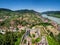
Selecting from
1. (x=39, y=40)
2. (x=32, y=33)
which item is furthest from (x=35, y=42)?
(x=32, y=33)

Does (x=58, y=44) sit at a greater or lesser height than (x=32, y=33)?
lesser

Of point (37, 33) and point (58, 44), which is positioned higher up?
point (37, 33)

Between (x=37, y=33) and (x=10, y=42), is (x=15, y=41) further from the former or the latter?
(x=37, y=33)

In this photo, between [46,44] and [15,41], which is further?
[15,41]

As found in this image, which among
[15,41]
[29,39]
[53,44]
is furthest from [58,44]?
[15,41]

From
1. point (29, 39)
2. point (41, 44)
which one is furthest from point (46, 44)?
point (29, 39)

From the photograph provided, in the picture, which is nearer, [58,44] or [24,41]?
[24,41]

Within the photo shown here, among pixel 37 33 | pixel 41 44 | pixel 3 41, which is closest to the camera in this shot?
pixel 41 44

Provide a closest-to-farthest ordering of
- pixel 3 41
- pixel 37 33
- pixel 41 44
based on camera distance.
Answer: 1. pixel 41 44
2. pixel 3 41
3. pixel 37 33

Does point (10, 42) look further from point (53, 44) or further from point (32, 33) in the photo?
point (53, 44)
